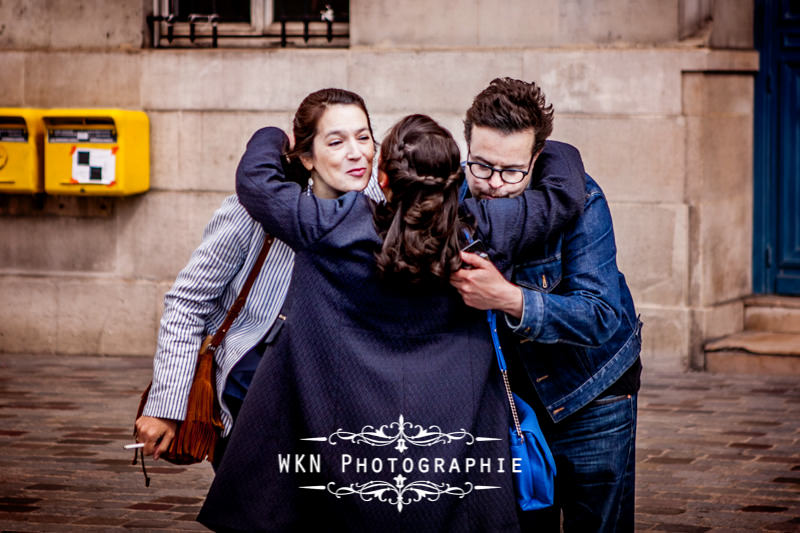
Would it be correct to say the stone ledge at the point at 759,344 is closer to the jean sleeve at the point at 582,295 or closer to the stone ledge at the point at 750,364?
the stone ledge at the point at 750,364

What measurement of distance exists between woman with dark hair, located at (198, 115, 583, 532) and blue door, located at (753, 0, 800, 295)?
6.52 m

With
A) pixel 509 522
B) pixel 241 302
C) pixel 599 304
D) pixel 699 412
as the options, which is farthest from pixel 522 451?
pixel 699 412

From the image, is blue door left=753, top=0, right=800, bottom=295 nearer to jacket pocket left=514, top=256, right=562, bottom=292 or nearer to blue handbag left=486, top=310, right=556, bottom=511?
jacket pocket left=514, top=256, right=562, bottom=292

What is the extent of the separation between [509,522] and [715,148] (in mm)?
6124

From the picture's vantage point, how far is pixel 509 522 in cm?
304

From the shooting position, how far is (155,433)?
3367 mm

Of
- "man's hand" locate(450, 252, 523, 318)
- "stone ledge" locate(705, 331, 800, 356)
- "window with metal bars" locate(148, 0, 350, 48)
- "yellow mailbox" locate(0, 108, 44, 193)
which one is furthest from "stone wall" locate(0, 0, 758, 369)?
"man's hand" locate(450, 252, 523, 318)

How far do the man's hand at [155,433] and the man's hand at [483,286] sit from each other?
945 millimetres

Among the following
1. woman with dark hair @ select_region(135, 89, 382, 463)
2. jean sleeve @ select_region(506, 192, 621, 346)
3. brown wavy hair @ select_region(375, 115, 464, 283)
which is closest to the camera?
brown wavy hair @ select_region(375, 115, 464, 283)

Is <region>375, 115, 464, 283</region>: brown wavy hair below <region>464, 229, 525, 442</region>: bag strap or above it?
above

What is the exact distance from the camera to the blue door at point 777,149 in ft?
29.9

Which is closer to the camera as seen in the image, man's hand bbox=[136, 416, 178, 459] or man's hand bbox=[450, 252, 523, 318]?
man's hand bbox=[450, 252, 523, 318]

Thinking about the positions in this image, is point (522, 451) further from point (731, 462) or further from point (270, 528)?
point (731, 462)

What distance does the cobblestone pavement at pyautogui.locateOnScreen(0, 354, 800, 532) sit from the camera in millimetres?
Answer: 5328
